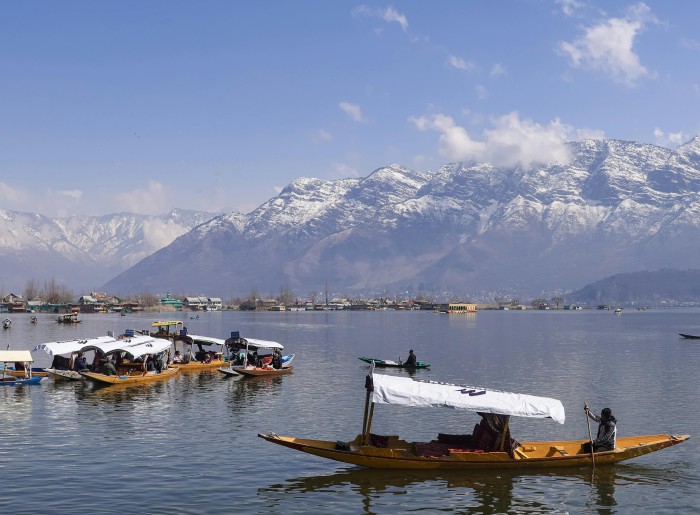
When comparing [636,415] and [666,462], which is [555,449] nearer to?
[666,462]

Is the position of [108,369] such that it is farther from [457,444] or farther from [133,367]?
[457,444]

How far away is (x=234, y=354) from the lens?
276 feet

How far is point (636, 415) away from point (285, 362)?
3745 cm

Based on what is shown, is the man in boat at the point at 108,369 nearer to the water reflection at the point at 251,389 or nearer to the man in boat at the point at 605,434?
the water reflection at the point at 251,389

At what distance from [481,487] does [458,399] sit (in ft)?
13.0

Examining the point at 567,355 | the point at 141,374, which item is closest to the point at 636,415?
the point at 141,374

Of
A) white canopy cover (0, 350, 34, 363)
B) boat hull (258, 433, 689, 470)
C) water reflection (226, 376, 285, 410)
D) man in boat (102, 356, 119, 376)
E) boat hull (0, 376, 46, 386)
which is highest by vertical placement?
white canopy cover (0, 350, 34, 363)

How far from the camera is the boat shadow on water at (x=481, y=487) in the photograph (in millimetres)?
32375

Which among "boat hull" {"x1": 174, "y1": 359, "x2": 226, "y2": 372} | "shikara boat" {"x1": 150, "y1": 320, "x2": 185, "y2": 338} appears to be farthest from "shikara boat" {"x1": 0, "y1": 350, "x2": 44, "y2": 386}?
"shikara boat" {"x1": 150, "y1": 320, "x2": 185, "y2": 338}

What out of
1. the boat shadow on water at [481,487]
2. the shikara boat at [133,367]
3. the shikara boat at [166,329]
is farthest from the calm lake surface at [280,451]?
the shikara boat at [166,329]

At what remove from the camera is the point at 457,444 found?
37.2 metres

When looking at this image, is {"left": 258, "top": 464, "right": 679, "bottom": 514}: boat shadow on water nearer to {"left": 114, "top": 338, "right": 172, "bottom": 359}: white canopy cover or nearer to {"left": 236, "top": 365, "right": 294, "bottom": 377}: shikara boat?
{"left": 114, "top": 338, "right": 172, "bottom": 359}: white canopy cover

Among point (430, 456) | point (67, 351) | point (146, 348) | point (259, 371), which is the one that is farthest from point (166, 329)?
point (430, 456)

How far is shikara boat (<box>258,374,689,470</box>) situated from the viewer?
35.6 m
